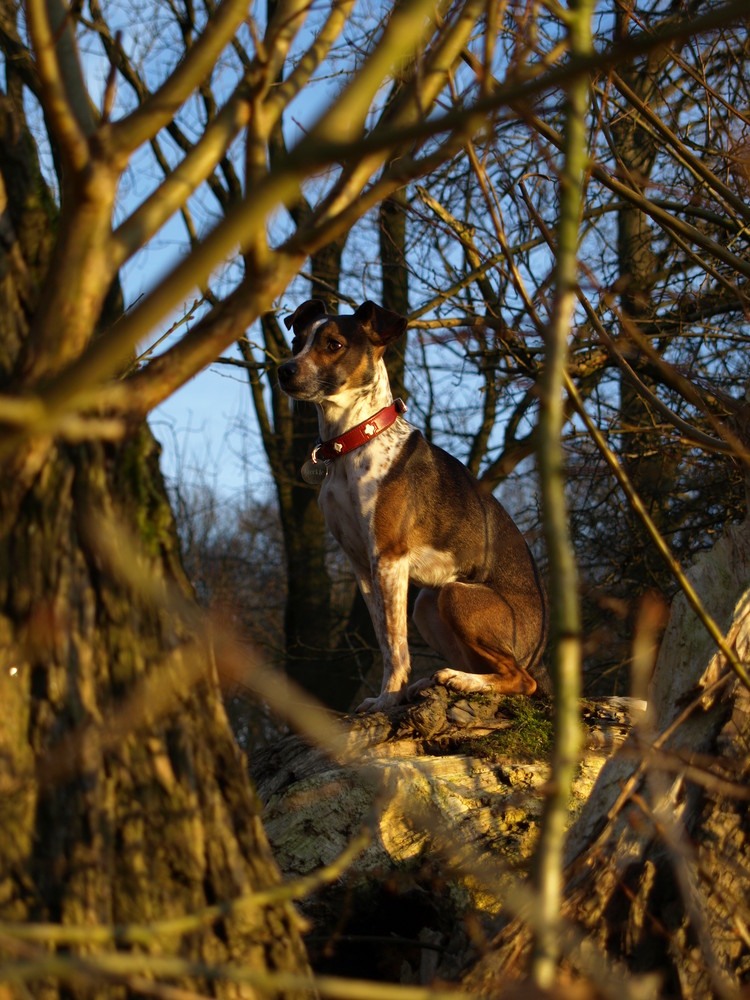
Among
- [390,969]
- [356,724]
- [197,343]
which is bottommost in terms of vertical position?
[390,969]

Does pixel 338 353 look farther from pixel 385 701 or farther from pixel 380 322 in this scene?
pixel 385 701

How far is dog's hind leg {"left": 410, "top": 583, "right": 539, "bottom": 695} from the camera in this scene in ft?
18.8

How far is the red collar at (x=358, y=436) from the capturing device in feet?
20.2

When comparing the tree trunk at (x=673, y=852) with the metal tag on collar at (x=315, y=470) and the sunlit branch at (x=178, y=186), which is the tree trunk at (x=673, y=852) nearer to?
the sunlit branch at (x=178, y=186)

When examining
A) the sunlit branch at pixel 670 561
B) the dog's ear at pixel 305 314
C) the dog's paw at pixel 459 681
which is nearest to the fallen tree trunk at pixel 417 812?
the dog's paw at pixel 459 681

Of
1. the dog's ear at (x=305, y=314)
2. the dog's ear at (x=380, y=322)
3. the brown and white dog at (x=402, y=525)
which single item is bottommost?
the brown and white dog at (x=402, y=525)

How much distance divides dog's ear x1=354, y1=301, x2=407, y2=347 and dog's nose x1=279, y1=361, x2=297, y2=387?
1.94 feet

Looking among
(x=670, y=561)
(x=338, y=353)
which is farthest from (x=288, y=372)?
(x=670, y=561)

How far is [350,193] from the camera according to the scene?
214 centimetres

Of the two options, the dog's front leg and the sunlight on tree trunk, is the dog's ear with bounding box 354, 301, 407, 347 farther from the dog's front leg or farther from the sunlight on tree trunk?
the sunlight on tree trunk

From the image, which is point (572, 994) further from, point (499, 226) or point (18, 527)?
point (499, 226)

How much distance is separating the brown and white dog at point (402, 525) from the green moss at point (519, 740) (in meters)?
0.80

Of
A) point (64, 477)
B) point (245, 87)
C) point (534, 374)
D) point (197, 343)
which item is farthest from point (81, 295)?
point (534, 374)

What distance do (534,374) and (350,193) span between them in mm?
4937
